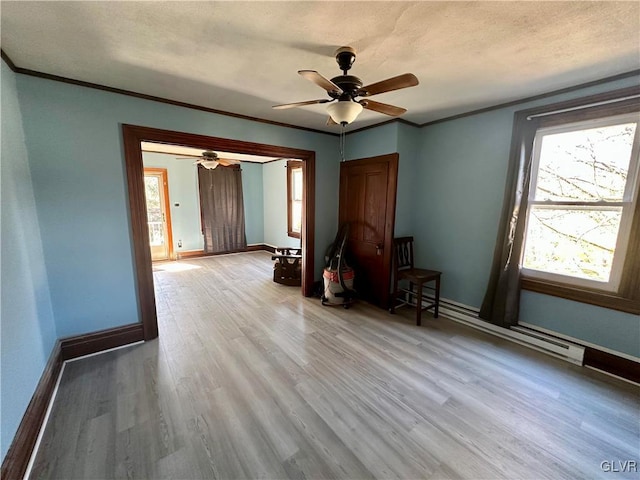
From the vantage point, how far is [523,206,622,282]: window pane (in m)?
2.28

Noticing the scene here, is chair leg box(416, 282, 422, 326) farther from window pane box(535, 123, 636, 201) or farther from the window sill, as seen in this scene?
window pane box(535, 123, 636, 201)

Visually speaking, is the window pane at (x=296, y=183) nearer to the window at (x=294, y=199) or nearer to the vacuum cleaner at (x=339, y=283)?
the window at (x=294, y=199)

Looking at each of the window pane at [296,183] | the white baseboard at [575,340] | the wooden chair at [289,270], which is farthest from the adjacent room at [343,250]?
the window pane at [296,183]

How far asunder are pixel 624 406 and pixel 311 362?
2353 millimetres

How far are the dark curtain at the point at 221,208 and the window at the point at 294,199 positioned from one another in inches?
59.4

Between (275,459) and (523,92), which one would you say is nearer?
(275,459)

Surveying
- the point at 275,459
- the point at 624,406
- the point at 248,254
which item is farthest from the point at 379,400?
the point at 248,254

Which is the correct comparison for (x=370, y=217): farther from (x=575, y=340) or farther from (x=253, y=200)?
(x=253, y=200)

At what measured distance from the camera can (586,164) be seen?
2354mm

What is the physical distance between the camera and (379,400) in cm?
192

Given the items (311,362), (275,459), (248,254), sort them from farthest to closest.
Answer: (248,254)
(311,362)
(275,459)

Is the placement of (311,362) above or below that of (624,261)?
below

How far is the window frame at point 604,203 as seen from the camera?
82.5 inches

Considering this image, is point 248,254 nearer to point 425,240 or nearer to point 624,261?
point 425,240
